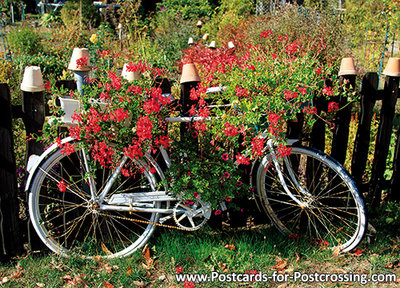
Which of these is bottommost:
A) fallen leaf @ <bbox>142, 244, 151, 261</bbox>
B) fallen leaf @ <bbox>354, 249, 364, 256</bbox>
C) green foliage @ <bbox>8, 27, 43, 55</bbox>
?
fallen leaf @ <bbox>354, 249, 364, 256</bbox>

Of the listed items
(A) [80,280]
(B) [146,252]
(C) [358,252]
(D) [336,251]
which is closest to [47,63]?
(B) [146,252]

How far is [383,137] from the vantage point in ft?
11.6

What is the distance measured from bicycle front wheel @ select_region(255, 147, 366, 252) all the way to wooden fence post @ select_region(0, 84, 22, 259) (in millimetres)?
1857

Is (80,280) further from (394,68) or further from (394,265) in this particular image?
(394,68)

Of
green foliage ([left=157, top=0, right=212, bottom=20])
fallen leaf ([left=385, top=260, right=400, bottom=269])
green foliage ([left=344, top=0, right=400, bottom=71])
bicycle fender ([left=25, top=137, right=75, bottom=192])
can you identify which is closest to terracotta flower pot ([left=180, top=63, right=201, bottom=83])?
bicycle fender ([left=25, top=137, right=75, bottom=192])

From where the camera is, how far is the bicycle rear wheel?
2838mm

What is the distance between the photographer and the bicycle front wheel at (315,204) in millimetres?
3066

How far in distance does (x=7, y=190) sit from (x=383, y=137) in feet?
10.4

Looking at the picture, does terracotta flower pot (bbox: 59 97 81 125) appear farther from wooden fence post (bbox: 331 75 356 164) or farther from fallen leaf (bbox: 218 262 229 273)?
wooden fence post (bbox: 331 75 356 164)

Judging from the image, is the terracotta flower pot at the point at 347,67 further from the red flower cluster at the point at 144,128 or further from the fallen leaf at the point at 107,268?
the fallen leaf at the point at 107,268

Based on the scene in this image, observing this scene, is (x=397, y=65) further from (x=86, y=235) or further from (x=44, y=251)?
(x=44, y=251)

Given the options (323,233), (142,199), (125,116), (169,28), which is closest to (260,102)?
(125,116)

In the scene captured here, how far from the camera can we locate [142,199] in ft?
9.62

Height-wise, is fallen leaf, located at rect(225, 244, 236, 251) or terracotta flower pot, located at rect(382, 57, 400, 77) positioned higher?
terracotta flower pot, located at rect(382, 57, 400, 77)
